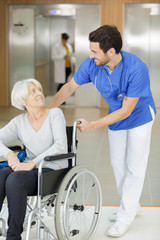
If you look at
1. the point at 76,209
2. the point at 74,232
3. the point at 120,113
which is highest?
the point at 120,113

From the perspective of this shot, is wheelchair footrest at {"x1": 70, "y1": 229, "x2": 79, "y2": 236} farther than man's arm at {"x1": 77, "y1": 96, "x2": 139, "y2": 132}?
Yes

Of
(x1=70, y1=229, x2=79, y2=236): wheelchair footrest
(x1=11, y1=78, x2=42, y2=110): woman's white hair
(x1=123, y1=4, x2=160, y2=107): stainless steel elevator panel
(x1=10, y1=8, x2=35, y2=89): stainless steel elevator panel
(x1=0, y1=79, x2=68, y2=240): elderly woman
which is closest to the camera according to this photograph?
(x1=0, y1=79, x2=68, y2=240): elderly woman

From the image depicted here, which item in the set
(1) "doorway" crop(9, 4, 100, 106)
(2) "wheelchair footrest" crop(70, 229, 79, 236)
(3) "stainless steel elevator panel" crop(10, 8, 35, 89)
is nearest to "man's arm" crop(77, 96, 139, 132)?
(2) "wheelchair footrest" crop(70, 229, 79, 236)

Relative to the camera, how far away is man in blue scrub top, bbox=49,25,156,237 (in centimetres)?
283

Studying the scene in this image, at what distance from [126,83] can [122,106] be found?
0.14 m

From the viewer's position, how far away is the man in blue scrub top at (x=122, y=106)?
283 cm

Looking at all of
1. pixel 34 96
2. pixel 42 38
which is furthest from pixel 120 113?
pixel 42 38

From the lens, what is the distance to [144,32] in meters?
10.6

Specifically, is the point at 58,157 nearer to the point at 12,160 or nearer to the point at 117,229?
the point at 12,160

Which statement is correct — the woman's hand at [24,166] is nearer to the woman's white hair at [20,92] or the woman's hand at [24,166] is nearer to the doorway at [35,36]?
the woman's white hair at [20,92]

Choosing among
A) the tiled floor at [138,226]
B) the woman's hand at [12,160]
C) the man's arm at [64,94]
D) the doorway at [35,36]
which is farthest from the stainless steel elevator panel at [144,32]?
the woman's hand at [12,160]

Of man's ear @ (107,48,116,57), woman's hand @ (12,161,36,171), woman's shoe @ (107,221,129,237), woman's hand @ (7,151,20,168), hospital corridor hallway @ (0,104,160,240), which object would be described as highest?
man's ear @ (107,48,116,57)

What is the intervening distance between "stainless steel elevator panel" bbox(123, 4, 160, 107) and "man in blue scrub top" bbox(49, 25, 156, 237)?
7.54 m

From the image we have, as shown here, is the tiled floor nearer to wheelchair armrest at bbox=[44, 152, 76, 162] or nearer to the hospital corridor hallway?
the hospital corridor hallway
